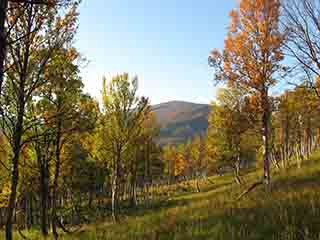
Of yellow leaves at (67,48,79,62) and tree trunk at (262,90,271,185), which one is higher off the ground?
yellow leaves at (67,48,79,62)

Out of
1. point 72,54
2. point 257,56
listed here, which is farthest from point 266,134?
point 72,54

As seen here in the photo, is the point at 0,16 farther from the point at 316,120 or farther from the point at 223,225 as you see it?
the point at 316,120

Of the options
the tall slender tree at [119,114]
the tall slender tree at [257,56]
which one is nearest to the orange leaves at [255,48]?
the tall slender tree at [257,56]

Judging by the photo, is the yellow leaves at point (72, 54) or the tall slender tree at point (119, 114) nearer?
the yellow leaves at point (72, 54)

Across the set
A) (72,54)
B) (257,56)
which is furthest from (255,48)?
(72,54)

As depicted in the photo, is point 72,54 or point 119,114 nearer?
point 72,54

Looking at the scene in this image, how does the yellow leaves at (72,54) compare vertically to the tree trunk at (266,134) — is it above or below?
above

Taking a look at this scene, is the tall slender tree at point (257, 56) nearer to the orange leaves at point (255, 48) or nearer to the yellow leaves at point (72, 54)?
the orange leaves at point (255, 48)

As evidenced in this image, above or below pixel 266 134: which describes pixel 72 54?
above

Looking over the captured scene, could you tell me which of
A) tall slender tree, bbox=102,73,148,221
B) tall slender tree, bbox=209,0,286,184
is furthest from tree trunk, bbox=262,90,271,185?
tall slender tree, bbox=102,73,148,221

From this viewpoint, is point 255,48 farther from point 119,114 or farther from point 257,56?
point 119,114

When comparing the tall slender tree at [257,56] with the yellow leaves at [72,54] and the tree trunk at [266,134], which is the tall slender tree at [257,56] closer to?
the tree trunk at [266,134]

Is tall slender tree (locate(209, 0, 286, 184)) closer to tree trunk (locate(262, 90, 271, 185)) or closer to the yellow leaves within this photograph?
tree trunk (locate(262, 90, 271, 185))

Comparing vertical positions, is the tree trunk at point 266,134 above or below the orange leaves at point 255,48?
below
